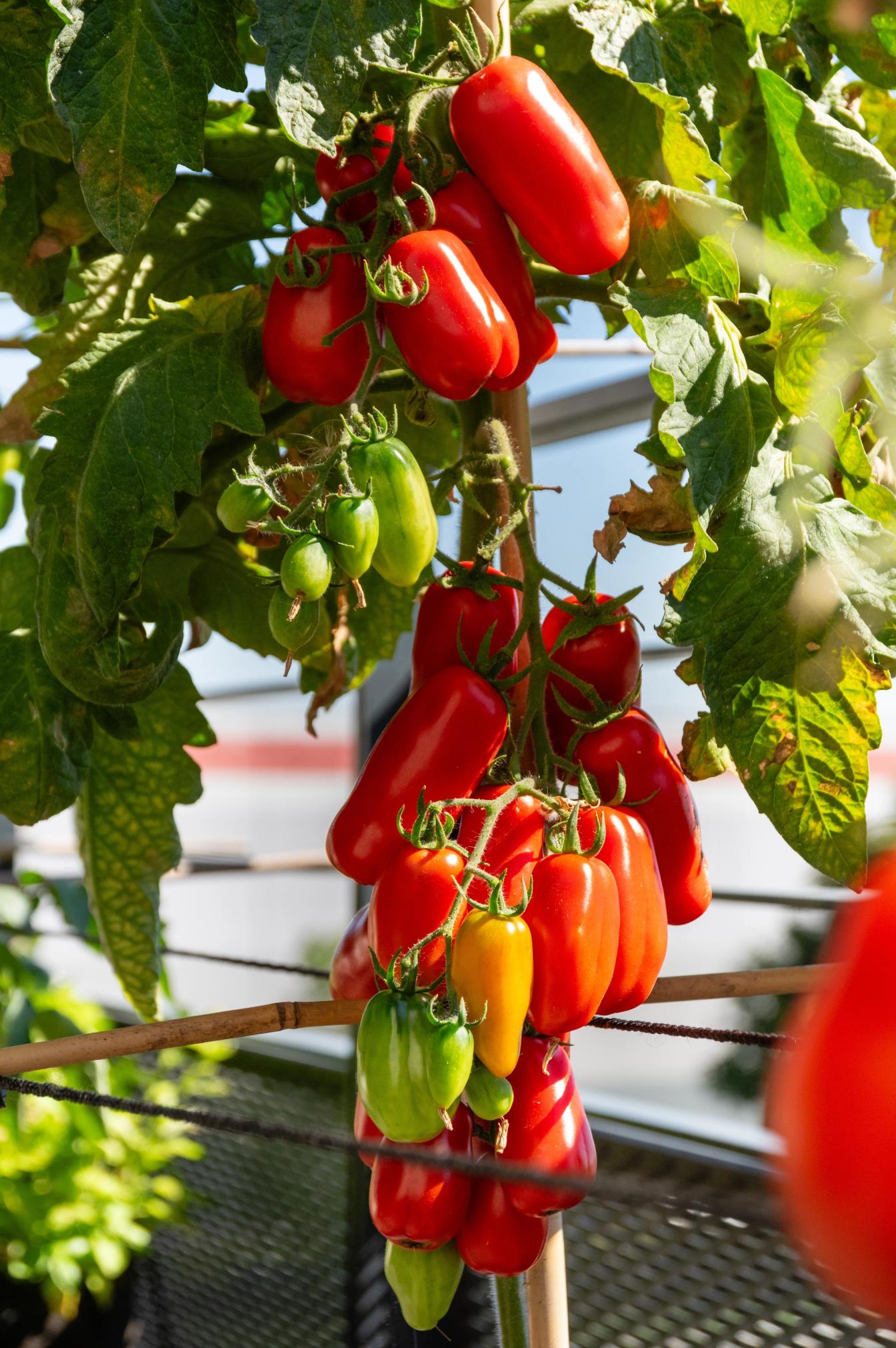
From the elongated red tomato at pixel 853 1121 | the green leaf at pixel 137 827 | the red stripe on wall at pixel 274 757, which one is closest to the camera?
the elongated red tomato at pixel 853 1121

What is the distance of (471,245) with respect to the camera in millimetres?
435

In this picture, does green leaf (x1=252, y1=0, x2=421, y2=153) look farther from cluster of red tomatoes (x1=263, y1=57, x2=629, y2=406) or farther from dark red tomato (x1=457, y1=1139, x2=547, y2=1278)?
dark red tomato (x1=457, y1=1139, x2=547, y2=1278)

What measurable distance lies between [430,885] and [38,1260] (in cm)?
139

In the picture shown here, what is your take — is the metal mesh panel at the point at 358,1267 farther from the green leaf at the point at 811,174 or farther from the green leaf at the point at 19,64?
the green leaf at the point at 19,64

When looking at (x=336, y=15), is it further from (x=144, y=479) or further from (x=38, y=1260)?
(x=38, y=1260)

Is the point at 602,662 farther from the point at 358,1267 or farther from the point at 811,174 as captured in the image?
the point at 358,1267

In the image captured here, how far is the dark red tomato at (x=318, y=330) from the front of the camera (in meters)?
0.42

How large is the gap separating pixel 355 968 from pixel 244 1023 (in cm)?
5

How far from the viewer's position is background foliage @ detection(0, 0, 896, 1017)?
41cm

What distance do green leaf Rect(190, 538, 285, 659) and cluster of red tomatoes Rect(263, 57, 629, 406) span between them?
7.1 inches

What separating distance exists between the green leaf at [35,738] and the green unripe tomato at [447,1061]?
248mm

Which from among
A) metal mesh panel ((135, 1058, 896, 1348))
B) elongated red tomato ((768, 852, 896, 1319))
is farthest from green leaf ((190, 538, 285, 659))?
elongated red tomato ((768, 852, 896, 1319))

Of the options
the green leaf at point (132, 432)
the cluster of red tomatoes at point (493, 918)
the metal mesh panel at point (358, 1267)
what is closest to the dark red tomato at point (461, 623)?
the cluster of red tomatoes at point (493, 918)

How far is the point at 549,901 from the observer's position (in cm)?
39
